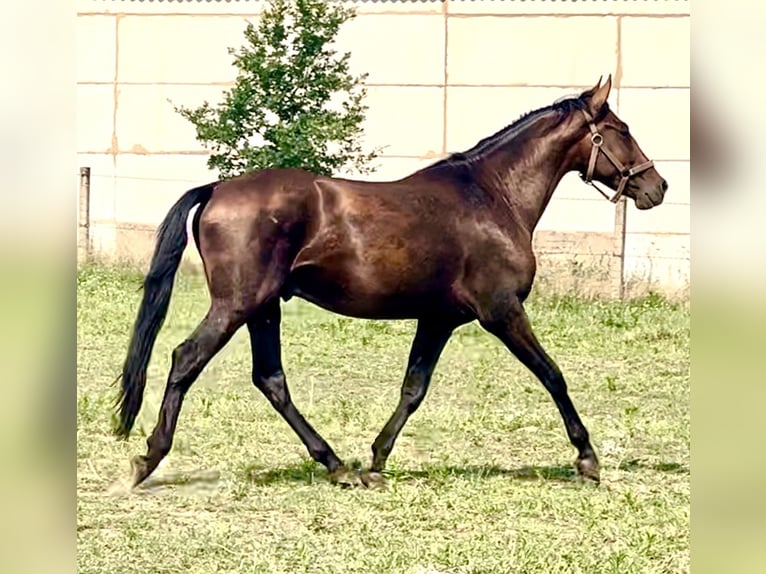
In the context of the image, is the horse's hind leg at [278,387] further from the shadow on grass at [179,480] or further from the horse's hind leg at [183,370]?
the shadow on grass at [179,480]

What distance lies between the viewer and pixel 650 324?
22.6 ft

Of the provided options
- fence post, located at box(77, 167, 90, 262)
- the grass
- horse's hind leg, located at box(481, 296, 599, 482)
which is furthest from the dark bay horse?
fence post, located at box(77, 167, 90, 262)

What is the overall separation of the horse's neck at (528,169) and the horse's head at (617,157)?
0.15 m

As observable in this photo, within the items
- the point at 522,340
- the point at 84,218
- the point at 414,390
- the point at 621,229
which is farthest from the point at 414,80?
the point at 84,218

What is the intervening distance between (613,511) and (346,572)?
4.22 ft

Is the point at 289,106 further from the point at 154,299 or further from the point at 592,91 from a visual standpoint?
the point at 592,91

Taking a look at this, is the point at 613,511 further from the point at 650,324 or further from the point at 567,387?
the point at 650,324

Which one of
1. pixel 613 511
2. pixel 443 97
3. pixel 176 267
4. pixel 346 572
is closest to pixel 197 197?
pixel 176 267

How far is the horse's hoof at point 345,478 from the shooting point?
642cm

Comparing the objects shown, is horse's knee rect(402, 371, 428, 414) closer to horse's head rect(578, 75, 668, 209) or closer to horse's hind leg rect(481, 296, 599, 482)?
horse's hind leg rect(481, 296, 599, 482)

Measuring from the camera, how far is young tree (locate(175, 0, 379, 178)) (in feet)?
21.3

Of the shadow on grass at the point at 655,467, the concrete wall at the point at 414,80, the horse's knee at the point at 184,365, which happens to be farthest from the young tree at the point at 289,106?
the shadow on grass at the point at 655,467

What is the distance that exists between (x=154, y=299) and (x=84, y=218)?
77cm

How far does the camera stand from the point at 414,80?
6617mm
